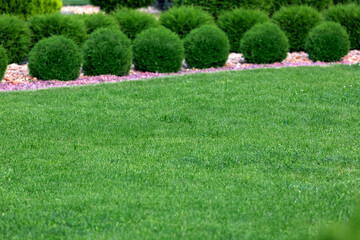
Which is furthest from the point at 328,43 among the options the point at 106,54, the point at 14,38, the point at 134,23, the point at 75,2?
the point at 75,2

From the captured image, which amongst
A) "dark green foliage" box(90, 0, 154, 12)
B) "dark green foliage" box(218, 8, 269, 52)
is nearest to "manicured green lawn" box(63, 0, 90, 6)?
"dark green foliage" box(90, 0, 154, 12)

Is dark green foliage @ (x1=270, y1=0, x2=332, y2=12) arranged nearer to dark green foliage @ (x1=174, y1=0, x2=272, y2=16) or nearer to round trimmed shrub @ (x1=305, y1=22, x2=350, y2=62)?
dark green foliage @ (x1=174, y1=0, x2=272, y2=16)

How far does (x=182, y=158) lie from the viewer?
5.05 metres

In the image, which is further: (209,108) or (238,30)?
(238,30)

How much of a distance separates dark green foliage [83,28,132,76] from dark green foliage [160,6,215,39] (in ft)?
9.65

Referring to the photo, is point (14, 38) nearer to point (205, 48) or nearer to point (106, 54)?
point (106, 54)

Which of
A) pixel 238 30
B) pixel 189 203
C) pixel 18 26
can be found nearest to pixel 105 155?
pixel 189 203

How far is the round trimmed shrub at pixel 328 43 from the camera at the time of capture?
10380 mm

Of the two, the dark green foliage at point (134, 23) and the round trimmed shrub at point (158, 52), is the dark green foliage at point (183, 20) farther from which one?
the round trimmed shrub at point (158, 52)

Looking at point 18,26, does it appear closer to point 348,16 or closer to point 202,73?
point 202,73

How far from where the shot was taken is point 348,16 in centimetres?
1223

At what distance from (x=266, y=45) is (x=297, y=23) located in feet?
8.16

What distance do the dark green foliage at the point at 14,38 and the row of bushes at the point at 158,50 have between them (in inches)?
55.9

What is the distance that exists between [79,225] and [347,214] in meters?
2.06
